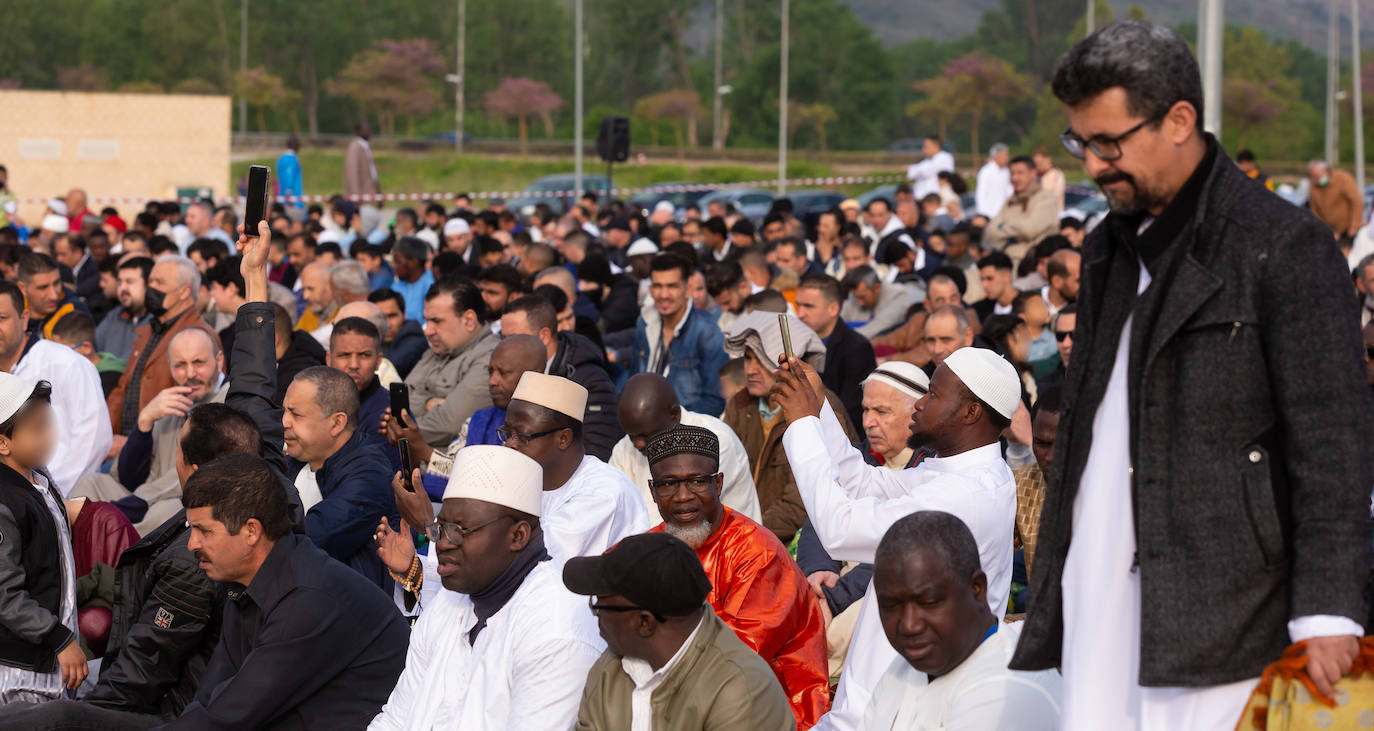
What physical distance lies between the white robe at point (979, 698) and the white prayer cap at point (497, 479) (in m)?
1.27

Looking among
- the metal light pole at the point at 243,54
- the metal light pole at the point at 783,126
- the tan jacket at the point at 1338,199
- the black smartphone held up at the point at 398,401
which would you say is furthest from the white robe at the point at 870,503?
the metal light pole at the point at 243,54

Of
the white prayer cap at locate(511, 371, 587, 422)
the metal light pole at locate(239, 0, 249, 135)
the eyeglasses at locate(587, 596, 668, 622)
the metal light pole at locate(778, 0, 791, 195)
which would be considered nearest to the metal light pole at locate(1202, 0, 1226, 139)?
the white prayer cap at locate(511, 371, 587, 422)

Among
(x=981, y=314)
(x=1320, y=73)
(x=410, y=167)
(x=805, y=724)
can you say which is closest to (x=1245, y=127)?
(x=410, y=167)

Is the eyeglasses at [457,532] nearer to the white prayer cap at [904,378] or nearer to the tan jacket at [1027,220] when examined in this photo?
the white prayer cap at [904,378]

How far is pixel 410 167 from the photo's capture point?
5450cm

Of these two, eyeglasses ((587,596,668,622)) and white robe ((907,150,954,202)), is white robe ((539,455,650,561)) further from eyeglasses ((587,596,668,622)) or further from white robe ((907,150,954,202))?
white robe ((907,150,954,202))

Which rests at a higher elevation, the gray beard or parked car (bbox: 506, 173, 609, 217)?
parked car (bbox: 506, 173, 609, 217)

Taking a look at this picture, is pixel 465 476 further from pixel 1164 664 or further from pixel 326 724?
pixel 1164 664

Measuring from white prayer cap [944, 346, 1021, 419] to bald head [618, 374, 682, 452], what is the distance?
222 centimetres

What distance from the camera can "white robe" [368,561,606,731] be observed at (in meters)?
4.18

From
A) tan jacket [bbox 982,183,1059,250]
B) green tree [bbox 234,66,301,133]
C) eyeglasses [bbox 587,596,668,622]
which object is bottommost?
eyeglasses [bbox 587,596,668,622]

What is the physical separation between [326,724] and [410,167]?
2016 inches

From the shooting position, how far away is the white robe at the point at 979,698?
3447 mm

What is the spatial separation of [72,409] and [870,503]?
16.8 feet
